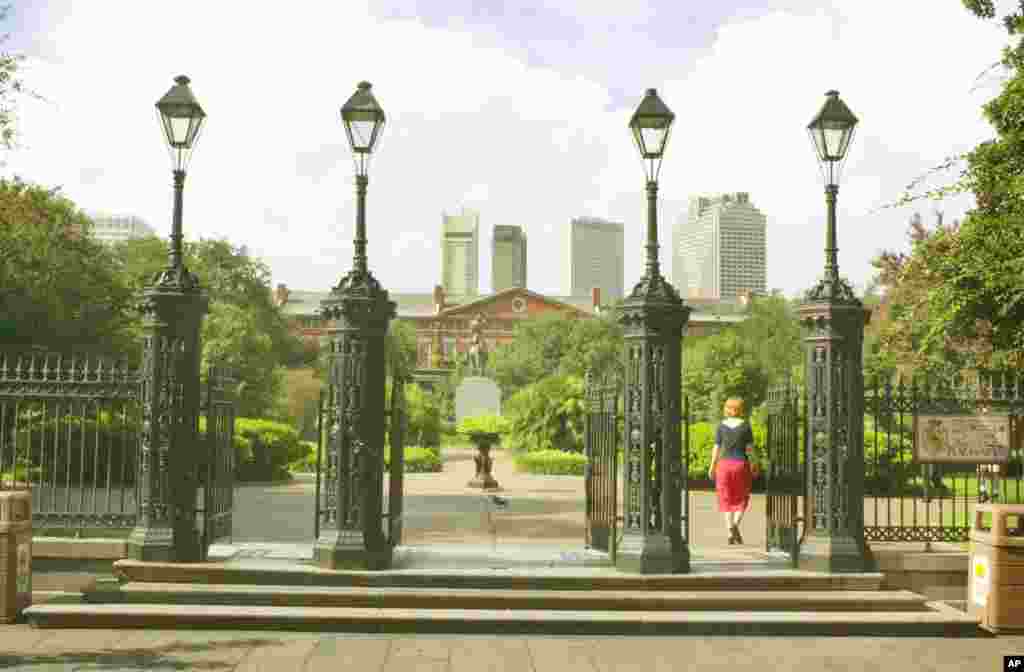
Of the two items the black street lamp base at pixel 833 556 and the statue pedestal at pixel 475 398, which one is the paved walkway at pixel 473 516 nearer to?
the black street lamp base at pixel 833 556

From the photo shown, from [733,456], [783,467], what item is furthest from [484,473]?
[783,467]

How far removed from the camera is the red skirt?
12.2 metres

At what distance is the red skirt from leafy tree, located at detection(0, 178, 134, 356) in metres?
18.7

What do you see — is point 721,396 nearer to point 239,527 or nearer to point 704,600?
point 239,527

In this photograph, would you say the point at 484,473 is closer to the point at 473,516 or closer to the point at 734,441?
the point at 473,516

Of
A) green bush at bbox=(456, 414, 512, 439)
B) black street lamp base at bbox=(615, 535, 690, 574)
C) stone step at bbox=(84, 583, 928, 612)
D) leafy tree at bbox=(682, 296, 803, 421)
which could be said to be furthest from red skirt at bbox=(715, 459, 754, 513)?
leafy tree at bbox=(682, 296, 803, 421)

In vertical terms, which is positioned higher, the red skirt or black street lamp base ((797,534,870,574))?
the red skirt

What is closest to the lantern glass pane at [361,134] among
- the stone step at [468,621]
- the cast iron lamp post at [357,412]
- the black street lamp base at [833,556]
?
the cast iron lamp post at [357,412]

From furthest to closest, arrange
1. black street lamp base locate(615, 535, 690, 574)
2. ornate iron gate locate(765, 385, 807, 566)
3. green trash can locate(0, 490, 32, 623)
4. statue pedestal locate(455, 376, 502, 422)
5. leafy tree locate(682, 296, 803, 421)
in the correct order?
statue pedestal locate(455, 376, 502, 422) → leafy tree locate(682, 296, 803, 421) → ornate iron gate locate(765, 385, 807, 566) → black street lamp base locate(615, 535, 690, 574) → green trash can locate(0, 490, 32, 623)

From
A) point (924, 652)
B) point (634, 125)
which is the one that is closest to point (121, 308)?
point (634, 125)

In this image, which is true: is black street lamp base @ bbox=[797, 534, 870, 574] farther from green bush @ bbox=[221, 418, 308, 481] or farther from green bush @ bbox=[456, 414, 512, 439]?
green bush @ bbox=[221, 418, 308, 481]

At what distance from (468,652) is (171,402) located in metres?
4.23

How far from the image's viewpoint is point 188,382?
10734 mm

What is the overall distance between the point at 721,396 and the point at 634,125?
86.0ft
